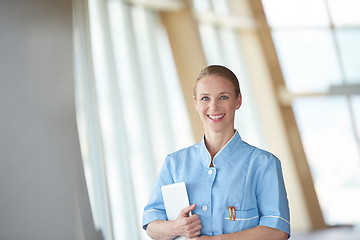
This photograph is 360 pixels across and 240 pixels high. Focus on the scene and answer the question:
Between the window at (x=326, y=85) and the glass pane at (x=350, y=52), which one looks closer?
the window at (x=326, y=85)

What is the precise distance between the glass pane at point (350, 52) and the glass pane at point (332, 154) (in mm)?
251

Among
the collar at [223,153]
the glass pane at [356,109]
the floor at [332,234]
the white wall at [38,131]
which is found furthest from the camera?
the glass pane at [356,109]

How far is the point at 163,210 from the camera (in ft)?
4.50

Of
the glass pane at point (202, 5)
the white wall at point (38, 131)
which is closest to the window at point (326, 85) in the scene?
the glass pane at point (202, 5)

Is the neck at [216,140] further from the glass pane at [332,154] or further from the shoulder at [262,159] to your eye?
the glass pane at [332,154]

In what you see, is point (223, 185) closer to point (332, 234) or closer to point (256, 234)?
point (256, 234)

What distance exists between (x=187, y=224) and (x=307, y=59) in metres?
3.48

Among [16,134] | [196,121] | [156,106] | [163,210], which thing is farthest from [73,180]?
[196,121]

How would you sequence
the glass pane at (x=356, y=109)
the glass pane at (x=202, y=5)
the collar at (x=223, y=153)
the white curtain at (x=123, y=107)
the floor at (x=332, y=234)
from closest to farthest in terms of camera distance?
the collar at (x=223, y=153), the white curtain at (x=123, y=107), the floor at (x=332, y=234), the glass pane at (x=202, y=5), the glass pane at (x=356, y=109)

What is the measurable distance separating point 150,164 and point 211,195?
1.98 meters

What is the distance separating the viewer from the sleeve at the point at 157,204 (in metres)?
1.34

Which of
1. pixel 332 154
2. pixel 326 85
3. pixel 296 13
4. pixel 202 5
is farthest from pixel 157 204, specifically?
pixel 296 13

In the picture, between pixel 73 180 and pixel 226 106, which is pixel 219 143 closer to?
pixel 226 106

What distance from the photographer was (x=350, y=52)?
4.31 m
